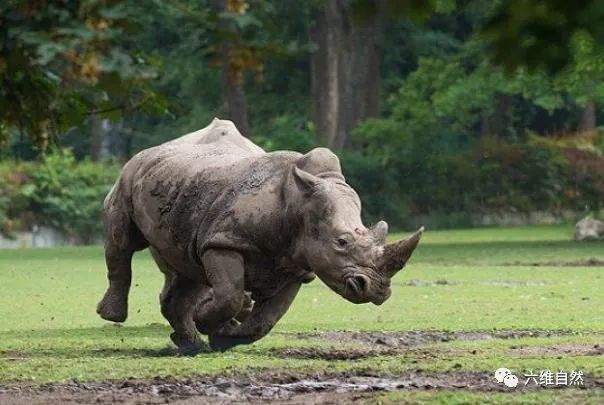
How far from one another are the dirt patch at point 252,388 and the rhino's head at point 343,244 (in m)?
0.60

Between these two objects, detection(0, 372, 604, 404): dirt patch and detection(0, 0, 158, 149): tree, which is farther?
detection(0, 372, 604, 404): dirt patch

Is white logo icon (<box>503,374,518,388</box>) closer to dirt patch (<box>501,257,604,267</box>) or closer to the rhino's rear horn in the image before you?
the rhino's rear horn

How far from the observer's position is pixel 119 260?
14.5 metres

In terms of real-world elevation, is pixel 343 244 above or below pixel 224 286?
above

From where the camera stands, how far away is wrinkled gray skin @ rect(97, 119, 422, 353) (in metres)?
12.1

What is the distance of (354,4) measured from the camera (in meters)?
6.17

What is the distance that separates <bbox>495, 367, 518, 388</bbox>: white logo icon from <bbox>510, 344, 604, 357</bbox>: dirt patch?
1424mm

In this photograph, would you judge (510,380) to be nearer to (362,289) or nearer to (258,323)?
(362,289)

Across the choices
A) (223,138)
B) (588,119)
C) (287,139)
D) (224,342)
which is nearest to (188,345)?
(224,342)

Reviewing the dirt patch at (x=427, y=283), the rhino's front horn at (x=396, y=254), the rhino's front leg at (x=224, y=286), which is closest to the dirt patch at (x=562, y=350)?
the rhino's front horn at (x=396, y=254)

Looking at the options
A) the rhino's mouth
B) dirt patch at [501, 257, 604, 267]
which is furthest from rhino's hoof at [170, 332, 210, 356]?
dirt patch at [501, 257, 604, 267]

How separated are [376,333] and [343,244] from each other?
12.4 ft

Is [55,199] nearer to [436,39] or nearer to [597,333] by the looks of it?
[436,39]

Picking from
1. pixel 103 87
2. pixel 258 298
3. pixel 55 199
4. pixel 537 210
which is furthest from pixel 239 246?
pixel 537 210
